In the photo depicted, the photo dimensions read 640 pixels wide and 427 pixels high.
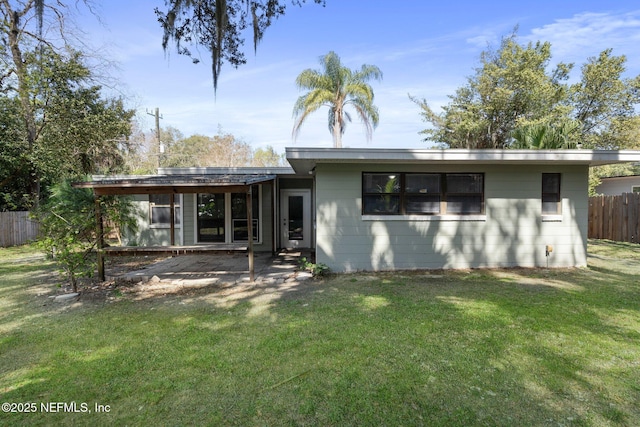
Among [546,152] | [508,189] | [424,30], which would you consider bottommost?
[508,189]

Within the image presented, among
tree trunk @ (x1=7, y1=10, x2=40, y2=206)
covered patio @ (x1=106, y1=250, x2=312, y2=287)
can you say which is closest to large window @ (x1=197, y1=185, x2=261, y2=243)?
covered patio @ (x1=106, y1=250, x2=312, y2=287)

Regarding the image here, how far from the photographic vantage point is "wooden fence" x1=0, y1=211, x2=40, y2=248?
1268 centimetres

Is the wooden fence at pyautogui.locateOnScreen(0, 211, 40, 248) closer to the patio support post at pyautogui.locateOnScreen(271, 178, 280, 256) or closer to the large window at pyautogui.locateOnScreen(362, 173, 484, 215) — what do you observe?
the patio support post at pyautogui.locateOnScreen(271, 178, 280, 256)

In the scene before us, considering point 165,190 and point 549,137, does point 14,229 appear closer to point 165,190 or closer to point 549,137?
point 165,190

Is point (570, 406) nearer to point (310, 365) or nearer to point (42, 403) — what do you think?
point (310, 365)

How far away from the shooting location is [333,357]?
3.36m

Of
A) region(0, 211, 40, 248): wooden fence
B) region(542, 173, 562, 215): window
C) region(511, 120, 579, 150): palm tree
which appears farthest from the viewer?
region(0, 211, 40, 248): wooden fence

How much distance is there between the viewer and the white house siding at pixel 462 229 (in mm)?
7312

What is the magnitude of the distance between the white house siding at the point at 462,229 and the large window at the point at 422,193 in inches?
6.1

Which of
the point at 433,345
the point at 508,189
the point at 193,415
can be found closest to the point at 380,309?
the point at 433,345

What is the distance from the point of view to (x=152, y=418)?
2449 mm

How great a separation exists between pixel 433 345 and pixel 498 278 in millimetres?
4033

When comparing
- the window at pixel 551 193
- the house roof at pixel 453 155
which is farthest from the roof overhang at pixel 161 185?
the window at pixel 551 193

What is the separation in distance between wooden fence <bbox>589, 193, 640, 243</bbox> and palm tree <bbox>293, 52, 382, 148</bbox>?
10.3 m
